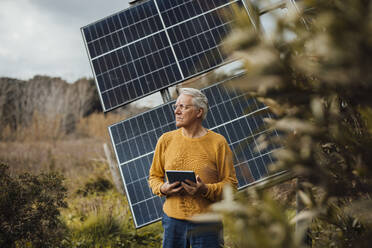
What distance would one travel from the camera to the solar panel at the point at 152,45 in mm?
5262

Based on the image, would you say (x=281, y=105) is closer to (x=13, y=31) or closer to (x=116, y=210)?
(x=116, y=210)

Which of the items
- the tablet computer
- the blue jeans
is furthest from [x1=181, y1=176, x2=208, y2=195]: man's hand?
the blue jeans

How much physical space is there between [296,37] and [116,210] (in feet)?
20.6

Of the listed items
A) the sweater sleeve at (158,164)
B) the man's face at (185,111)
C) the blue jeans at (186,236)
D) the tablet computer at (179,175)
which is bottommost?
the blue jeans at (186,236)

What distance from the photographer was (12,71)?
1964 centimetres

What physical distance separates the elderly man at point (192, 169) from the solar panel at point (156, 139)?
187 centimetres

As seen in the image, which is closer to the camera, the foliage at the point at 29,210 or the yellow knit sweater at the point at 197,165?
the yellow knit sweater at the point at 197,165

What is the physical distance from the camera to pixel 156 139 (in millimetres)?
4852

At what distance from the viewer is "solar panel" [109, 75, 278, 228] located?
4594mm

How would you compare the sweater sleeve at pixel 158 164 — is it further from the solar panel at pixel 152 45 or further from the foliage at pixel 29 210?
the solar panel at pixel 152 45

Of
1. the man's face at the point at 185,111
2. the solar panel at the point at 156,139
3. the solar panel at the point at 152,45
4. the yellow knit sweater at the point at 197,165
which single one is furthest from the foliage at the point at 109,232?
the man's face at the point at 185,111

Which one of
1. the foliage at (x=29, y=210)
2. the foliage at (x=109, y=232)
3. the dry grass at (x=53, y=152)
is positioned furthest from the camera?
the dry grass at (x=53, y=152)

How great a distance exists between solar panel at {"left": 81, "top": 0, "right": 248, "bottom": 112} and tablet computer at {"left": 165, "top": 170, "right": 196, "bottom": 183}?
2.90 metres

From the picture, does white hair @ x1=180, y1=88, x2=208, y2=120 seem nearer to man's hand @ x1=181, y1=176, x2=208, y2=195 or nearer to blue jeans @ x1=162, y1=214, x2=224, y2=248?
man's hand @ x1=181, y1=176, x2=208, y2=195
